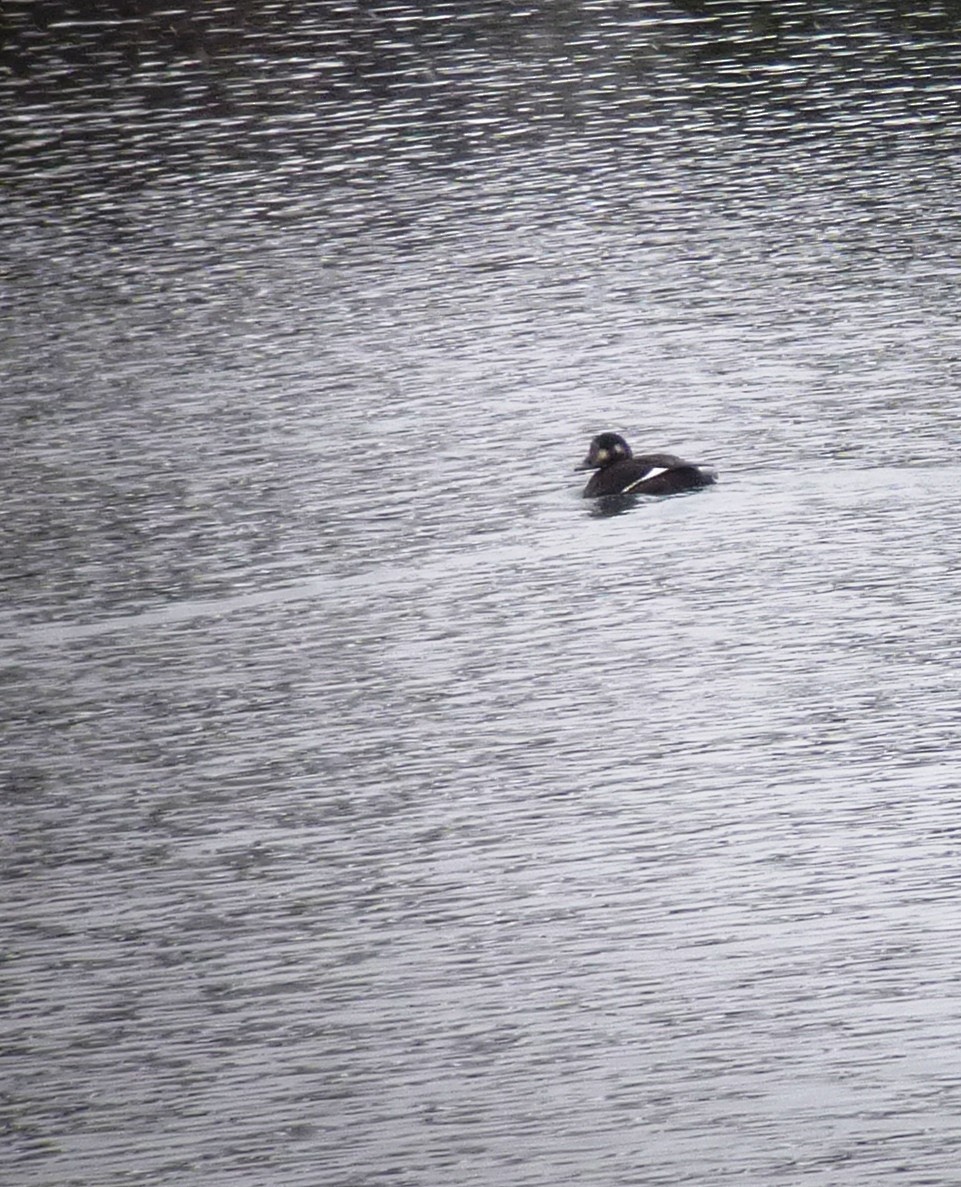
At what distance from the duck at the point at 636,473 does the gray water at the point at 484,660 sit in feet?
0.41

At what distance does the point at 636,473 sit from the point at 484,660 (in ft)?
5.83

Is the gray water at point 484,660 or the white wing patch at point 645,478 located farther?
the white wing patch at point 645,478

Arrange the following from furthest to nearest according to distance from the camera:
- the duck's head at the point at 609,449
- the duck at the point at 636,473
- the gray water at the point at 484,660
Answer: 1. the duck's head at the point at 609,449
2. the duck at the point at 636,473
3. the gray water at the point at 484,660

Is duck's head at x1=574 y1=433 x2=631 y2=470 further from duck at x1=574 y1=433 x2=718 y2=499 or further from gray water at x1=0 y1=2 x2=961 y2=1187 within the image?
Result: gray water at x1=0 y1=2 x2=961 y2=1187

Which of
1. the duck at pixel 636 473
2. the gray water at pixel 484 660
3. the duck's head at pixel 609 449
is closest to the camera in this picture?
the gray water at pixel 484 660

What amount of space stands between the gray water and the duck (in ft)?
0.41

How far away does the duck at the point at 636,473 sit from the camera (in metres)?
10.6

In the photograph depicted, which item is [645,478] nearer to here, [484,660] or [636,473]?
[636,473]

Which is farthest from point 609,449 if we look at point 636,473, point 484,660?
point 484,660

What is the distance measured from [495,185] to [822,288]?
3.82 metres

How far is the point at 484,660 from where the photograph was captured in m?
9.09

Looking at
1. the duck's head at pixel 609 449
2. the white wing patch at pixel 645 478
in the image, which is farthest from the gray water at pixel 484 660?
the duck's head at pixel 609 449

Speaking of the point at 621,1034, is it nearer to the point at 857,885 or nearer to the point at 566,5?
the point at 857,885

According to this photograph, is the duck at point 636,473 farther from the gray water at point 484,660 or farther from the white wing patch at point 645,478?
the gray water at point 484,660
